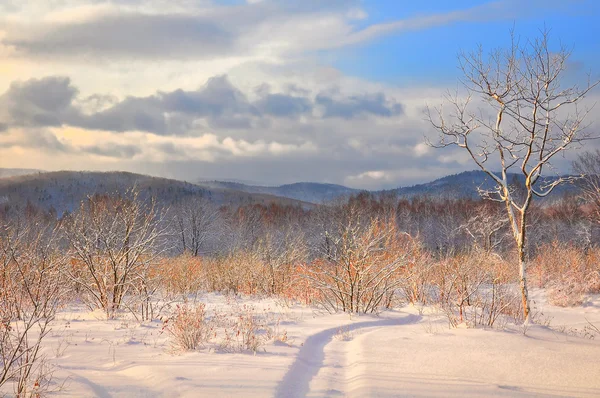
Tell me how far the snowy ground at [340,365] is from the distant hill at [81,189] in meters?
96.0

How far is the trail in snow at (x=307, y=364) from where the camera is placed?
17.1 ft

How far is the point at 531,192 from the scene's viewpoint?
9.98m

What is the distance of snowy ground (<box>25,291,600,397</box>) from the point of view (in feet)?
16.6

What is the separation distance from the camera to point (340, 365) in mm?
6430

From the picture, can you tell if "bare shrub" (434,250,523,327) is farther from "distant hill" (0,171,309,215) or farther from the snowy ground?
"distant hill" (0,171,309,215)

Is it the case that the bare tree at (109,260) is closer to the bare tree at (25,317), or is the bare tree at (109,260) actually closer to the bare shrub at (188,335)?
the bare tree at (25,317)

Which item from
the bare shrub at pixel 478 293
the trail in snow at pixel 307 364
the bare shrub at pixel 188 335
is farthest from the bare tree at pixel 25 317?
the bare shrub at pixel 478 293

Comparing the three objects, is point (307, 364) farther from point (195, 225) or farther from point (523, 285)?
point (195, 225)

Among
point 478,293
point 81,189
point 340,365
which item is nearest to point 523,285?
point 478,293

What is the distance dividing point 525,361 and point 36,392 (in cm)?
597

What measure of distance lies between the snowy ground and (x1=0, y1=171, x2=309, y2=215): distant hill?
96.0m

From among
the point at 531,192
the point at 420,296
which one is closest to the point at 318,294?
the point at 420,296

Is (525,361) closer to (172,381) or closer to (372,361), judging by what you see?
(372,361)

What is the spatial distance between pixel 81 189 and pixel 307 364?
130339mm
